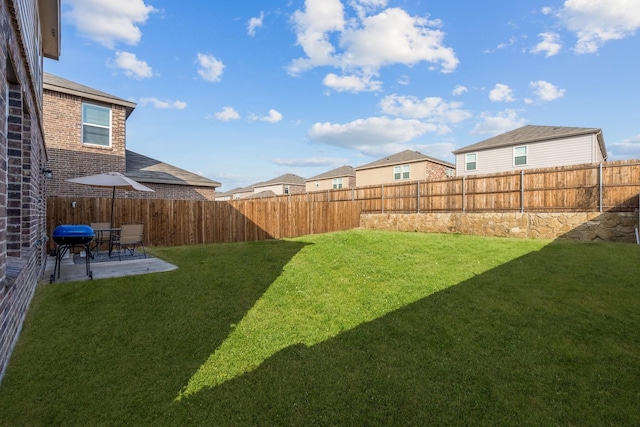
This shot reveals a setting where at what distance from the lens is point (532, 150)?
20.2 m

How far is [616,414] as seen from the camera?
2.52 m

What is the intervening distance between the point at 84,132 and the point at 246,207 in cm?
743

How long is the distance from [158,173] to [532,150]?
23470mm

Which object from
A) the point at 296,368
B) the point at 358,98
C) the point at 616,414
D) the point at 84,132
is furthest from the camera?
the point at 358,98

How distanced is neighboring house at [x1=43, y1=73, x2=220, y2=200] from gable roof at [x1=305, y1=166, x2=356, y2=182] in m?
25.9

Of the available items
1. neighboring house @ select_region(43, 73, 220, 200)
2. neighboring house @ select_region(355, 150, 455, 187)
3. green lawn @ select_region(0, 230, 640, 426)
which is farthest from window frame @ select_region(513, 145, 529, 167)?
neighboring house @ select_region(43, 73, 220, 200)

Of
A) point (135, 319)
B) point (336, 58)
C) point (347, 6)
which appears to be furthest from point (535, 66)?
point (135, 319)

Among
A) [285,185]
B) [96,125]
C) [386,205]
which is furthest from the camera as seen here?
[285,185]

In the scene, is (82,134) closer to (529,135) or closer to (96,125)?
(96,125)

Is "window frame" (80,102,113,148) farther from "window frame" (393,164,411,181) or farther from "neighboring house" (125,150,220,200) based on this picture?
"window frame" (393,164,411,181)

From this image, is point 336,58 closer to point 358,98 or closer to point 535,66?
point 358,98

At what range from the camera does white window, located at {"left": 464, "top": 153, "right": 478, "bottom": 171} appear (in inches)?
906

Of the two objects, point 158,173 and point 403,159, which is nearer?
point 158,173

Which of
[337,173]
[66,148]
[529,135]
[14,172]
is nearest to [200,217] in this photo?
[66,148]
